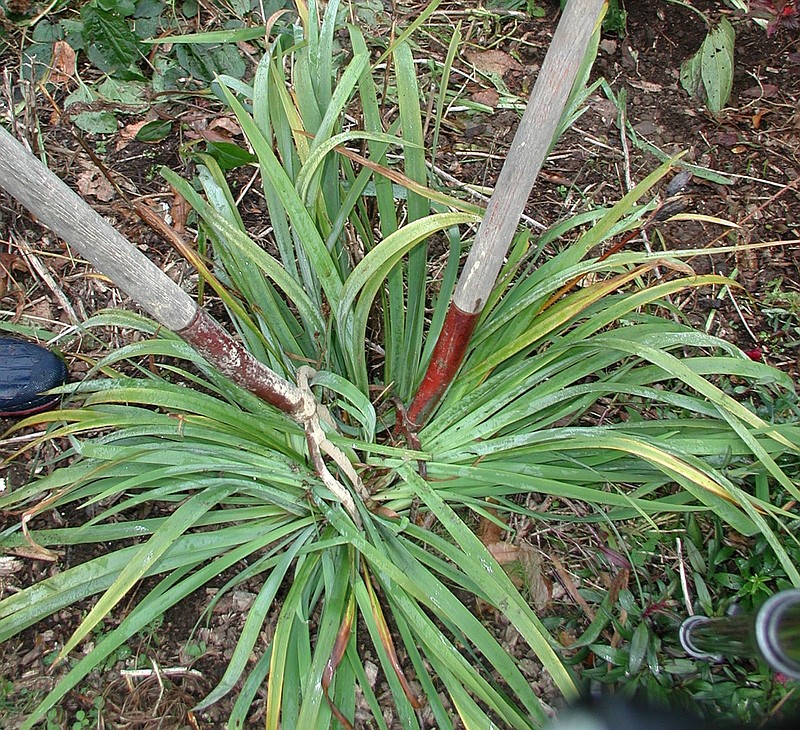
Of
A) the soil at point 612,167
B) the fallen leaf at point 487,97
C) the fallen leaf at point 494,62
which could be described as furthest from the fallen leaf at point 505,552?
the fallen leaf at point 494,62

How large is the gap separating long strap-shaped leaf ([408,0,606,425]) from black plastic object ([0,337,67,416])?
2.74ft

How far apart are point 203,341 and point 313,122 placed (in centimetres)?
50

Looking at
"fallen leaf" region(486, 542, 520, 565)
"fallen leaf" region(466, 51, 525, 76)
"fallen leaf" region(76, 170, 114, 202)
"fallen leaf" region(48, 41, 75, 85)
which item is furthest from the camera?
"fallen leaf" region(466, 51, 525, 76)

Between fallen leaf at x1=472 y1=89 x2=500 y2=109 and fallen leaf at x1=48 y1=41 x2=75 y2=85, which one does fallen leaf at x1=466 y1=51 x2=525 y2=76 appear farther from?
fallen leaf at x1=48 y1=41 x2=75 y2=85

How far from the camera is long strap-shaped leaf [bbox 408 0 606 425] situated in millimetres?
688

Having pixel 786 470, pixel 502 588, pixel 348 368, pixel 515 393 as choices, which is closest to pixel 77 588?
pixel 348 368

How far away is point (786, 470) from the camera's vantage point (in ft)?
4.39

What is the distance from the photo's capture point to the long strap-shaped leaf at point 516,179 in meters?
0.69

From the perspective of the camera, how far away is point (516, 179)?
0.82 metres

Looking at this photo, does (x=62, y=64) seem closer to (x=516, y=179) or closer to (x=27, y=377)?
(x=27, y=377)

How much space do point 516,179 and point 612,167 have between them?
106 centimetres

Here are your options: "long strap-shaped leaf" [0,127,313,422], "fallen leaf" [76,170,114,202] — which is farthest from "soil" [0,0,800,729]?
"long strap-shaped leaf" [0,127,313,422]

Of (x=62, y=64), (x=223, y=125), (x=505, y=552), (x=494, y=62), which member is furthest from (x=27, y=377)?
(x=494, y=62)

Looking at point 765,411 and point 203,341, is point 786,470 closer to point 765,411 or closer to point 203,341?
point 765,411
